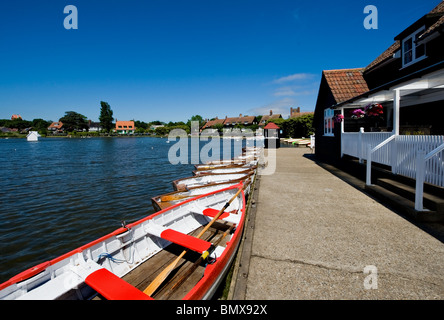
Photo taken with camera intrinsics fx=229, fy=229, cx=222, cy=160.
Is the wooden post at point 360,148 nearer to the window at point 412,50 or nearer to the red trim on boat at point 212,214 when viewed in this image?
the window at point 412,50

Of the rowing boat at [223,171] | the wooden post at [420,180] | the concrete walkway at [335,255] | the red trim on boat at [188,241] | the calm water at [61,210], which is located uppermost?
the wooden post at [420,180]

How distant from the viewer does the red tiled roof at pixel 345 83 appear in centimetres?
1380

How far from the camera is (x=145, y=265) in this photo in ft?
14.1

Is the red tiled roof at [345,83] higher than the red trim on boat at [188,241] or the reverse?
higher

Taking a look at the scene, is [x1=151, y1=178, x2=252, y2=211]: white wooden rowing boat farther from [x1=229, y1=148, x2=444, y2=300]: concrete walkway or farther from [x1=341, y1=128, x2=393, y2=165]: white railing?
[x1=341, y1=128, x2=393, y2=165]: white railing

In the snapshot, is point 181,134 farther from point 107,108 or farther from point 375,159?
point 375,159

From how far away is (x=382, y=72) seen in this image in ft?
44.7

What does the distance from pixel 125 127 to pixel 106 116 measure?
28360 millimetres

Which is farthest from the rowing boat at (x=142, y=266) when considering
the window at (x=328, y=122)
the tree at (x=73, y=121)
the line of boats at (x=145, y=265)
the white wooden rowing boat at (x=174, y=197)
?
the tree at (x=73, y=121)

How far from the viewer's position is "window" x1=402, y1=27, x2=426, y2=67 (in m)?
10.5

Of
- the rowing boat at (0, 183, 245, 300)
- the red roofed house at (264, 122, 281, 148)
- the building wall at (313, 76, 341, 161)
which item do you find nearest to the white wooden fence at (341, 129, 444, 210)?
the building wall at (313, 76, 341, 161)

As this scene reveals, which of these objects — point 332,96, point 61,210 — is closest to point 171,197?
point 61,210

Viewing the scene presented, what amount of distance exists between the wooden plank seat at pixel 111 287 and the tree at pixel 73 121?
6226 inches
